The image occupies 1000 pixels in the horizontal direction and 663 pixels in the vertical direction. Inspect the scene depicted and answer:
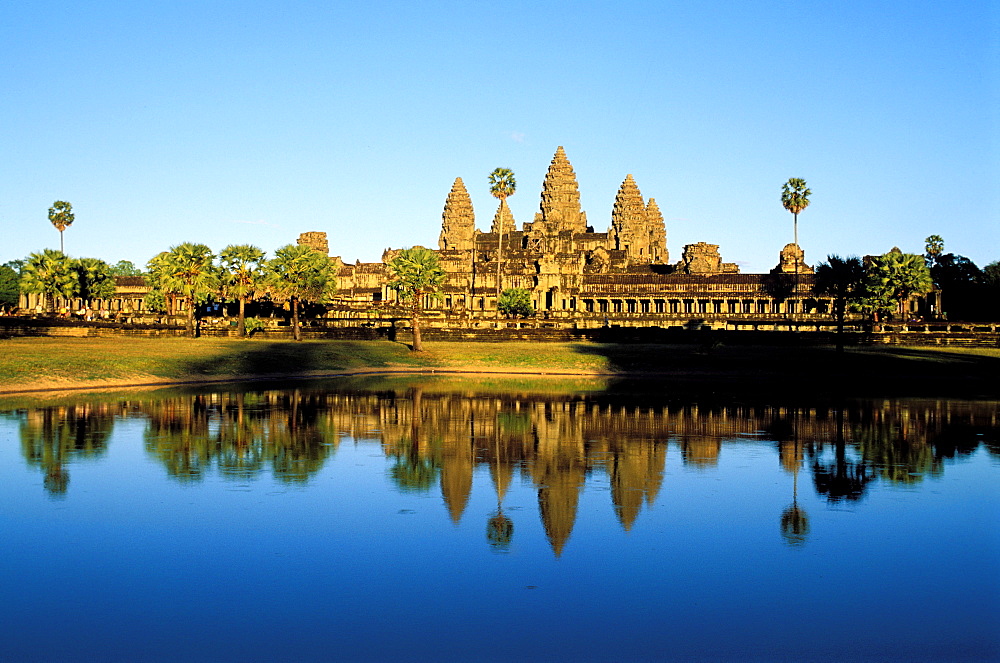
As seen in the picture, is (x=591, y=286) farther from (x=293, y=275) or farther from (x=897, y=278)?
(x=293, y=275)

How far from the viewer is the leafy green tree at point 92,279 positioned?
13338cm

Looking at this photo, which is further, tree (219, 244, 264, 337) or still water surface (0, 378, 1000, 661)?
tree (219, 244, 264, 337)

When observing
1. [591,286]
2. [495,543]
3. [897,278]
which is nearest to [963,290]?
[897,278]

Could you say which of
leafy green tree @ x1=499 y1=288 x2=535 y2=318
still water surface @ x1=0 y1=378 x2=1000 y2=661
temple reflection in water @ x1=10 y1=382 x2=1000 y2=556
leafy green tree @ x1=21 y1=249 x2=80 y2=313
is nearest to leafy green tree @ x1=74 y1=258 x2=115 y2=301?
leafy green tree @ x1=21 y1=249 x2=80 y2=313

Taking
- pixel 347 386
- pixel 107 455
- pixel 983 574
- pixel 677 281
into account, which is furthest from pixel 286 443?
pixel 677 281

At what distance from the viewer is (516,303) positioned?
502 feet

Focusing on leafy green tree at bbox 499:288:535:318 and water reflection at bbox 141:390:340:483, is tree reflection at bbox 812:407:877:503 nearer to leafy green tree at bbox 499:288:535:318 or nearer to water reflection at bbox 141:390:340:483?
water reflection at bbox 141:390:340:483

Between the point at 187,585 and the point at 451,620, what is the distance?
4.17 m

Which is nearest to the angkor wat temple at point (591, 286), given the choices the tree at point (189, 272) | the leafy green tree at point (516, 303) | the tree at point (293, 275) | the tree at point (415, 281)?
the leafy green tree at point (516, 303)

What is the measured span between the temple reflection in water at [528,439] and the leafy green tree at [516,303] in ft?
332

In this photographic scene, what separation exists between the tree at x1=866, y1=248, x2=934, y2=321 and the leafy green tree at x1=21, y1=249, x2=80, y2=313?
8857 cm

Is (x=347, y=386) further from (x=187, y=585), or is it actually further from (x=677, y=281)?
(x=677, y=281)

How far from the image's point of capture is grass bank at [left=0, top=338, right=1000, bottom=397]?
54.8 m

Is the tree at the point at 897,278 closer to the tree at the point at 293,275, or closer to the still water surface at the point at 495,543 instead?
the tree at the point at 293,275
